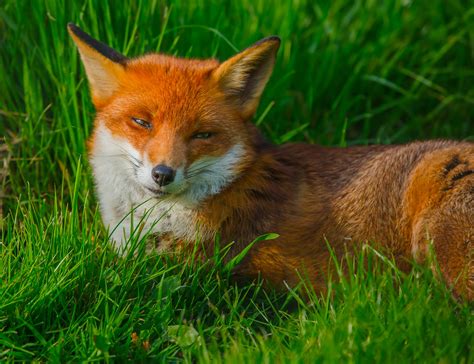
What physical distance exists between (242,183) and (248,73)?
685 millimetres

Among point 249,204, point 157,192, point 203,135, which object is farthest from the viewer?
point 249,204

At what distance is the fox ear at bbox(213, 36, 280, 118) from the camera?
4.74 m

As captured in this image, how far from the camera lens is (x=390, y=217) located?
490cm

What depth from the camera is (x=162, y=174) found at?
439cm

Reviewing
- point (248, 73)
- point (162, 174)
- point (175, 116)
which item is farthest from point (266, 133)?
point (162, 174)

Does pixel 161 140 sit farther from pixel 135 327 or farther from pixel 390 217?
pixel 390 217

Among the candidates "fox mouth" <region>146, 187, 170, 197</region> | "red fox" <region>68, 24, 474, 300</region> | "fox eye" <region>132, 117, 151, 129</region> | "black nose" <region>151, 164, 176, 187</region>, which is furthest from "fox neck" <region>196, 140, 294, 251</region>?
"fox eye" <region>132, 117, 151, 129</region>

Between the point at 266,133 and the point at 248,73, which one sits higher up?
the point at 248,73

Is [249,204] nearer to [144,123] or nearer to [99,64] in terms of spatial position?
[144,123]

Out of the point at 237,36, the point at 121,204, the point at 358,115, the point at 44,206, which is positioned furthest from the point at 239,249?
the point at 358,115

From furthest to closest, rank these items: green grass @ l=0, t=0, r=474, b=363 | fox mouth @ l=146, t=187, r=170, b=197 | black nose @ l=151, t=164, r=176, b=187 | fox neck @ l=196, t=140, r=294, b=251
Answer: fox neck @ l=196, t=140, r=294, b=251 → fox mouth @ l=146, t=187, r=170, b=197 → black nose @ l=151, t=164, r=176, b=187 → green grass @ l=0, t=0, r=474, b=363

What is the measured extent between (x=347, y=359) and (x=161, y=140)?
5.52 ft

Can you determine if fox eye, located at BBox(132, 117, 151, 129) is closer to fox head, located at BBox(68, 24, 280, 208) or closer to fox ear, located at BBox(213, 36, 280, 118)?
fox head, located at BBox(68, 24, 280, 208)

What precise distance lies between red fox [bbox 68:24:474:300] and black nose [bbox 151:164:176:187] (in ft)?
0.12
